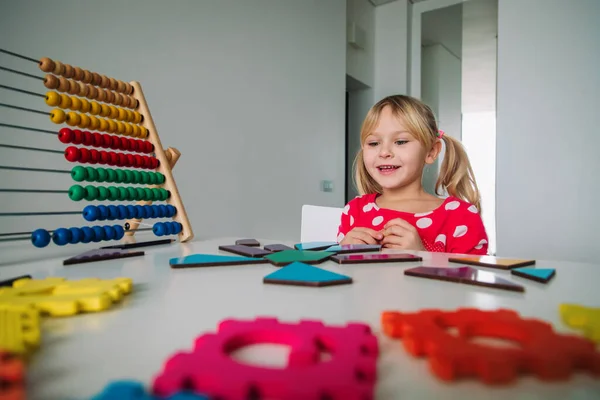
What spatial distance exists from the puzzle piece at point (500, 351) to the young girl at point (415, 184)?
0.83 m

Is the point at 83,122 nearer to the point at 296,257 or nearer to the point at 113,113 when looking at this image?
the point at 113,113

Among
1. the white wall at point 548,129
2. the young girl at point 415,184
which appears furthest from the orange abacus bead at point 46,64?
the white wall at point 548,129

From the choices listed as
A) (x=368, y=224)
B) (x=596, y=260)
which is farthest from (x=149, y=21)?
(x=596, y=260)

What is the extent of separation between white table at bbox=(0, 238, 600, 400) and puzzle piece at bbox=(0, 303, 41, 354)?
11 millimetres

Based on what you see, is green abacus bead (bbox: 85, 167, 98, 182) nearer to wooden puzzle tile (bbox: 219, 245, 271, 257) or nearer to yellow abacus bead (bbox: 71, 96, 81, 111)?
yellow abacus bead (bbox: 71, 96, 81, 111)

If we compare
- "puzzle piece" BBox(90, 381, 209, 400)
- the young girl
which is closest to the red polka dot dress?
the young girl

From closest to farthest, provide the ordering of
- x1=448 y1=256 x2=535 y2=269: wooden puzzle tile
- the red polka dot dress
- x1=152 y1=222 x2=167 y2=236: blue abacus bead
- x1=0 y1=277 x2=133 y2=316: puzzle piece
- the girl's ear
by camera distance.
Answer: x1=0 y1=277 x2=133 y2=316: puzzle piece < x1=448 y1=256 x2=535 y2=269: wooden puzzle tile < x1=152 y1=222 x2=167 y2=236: blue abacus bead < the red polka dot dress < the girl's ear

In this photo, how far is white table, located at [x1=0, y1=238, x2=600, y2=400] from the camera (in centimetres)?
22

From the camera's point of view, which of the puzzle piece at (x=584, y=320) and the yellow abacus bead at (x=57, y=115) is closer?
→ the puzzle piece at (x=584, y=320)

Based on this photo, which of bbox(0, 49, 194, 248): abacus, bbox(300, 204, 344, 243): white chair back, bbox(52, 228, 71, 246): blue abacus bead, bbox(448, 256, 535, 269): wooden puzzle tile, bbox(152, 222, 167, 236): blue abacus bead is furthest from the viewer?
Result: bbox(300, 204, 344, 243): white chair back

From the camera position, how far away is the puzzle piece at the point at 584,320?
28 centimetres

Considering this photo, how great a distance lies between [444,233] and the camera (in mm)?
1198

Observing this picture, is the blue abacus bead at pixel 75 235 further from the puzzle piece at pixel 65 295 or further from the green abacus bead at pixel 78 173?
the puzzle piece at pixel 65 295

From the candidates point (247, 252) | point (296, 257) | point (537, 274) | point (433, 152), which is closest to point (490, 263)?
point (537, 274)
